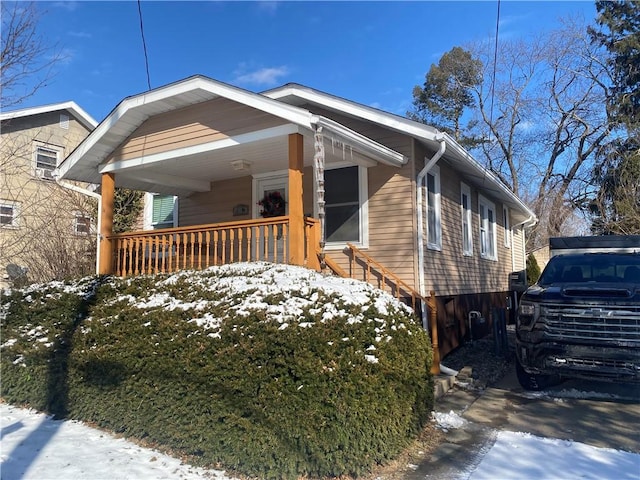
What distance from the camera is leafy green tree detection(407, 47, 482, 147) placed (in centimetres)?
2938

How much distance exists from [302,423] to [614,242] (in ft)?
26.2

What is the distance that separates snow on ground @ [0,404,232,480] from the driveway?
200 cm

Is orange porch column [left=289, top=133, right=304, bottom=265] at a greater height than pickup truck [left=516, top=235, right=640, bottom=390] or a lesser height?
greater

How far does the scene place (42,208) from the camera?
44.3 feet

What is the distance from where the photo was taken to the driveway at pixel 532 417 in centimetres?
432

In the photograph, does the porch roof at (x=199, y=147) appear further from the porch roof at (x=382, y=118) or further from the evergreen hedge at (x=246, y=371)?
the evergreen hedge at (x=246, y=371)

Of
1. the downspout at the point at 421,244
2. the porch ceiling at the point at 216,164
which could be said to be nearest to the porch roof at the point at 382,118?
the downspout at the point at 421,244

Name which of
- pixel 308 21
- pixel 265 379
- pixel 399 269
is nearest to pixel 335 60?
pixel 308 21

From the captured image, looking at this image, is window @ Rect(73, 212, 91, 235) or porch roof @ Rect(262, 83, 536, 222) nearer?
porch roof @ Rect(262, 83, 536, 222)

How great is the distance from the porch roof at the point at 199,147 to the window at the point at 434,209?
1.23 m

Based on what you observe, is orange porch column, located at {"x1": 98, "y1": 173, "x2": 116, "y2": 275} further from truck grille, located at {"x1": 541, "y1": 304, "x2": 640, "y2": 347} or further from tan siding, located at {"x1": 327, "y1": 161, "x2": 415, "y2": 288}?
truck grille, located at {"x1": 541, "y1": 304, "x2": 640, "y2": 347}

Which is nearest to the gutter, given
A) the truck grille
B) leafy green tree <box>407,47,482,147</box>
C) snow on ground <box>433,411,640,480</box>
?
the truck grille

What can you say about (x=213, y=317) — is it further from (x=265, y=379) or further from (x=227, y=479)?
(x=227, y=479)

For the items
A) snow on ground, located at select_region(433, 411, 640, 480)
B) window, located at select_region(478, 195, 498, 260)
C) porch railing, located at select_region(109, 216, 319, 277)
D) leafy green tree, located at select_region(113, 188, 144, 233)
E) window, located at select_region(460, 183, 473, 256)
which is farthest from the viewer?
leafy green tree, located at select_region(113, 188, 144, 233)
